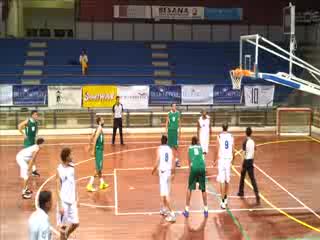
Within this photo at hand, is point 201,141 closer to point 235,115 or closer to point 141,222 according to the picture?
point 141,222

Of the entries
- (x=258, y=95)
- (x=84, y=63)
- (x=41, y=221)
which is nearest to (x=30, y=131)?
(x=41, y=221)

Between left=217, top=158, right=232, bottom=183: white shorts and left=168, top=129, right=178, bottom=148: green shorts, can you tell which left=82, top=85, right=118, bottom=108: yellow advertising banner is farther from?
left=217, top=158, right=232, bottom=183: white shorts

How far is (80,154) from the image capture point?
2003cm

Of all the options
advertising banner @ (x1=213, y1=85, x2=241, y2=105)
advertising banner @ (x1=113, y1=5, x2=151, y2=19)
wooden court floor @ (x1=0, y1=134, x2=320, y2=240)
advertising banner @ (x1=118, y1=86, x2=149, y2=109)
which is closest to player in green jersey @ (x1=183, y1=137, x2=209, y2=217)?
wooden court floor @ (x1=0, y1=134, x2=320, y2=240)

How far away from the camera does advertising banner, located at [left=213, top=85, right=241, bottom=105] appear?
88.1ft

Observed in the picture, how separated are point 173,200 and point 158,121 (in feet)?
38.6

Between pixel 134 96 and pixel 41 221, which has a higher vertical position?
pixel 134 96

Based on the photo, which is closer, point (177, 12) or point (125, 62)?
point (125, 62)

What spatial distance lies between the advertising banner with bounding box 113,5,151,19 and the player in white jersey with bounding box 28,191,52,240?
28.7 m

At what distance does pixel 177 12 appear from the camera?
34.9 meters

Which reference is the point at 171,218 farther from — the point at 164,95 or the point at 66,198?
the point at 164,95

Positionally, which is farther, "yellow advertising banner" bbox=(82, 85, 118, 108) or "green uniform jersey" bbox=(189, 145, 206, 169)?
"yellow advertising banner" bbox=(82, 85, 118, 108)

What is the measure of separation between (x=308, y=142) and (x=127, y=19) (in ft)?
52.7

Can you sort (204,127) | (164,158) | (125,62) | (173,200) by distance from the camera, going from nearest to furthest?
(164,158) < (173,200) < (204,127) < (125,62)
